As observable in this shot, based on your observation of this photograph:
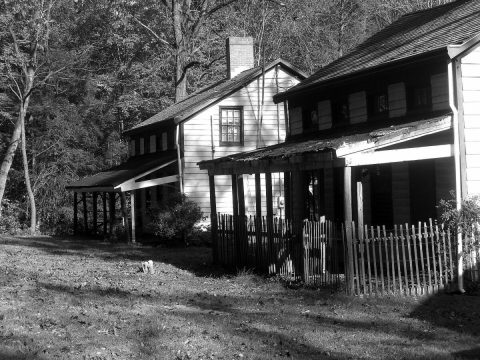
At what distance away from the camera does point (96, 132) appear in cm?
A: 4284

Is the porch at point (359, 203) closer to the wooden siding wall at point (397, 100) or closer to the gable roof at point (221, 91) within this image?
the wooden siding wall at point (397, 100)

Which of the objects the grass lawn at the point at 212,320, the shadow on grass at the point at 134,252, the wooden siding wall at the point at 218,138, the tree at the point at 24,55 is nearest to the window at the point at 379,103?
the grass lawn at the point at 212,320

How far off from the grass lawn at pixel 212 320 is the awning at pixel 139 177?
11.0 metres

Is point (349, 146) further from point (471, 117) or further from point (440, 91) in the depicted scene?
point (440, 91)

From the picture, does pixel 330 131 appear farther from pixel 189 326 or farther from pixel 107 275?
pixel 189 326

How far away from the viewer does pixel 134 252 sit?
25.6 m

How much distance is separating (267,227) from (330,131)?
5.17m

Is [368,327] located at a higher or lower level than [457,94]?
lower

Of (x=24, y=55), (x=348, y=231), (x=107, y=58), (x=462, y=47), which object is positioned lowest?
(x=348, y=231)

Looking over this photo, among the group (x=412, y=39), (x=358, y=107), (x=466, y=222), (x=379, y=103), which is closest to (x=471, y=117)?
(x=466, y=222)

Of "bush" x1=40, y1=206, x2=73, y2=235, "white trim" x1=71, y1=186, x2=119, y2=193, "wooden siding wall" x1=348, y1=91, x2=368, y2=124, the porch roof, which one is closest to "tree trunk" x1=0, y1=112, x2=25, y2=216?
"bush" x1=40, y1=206, x2=73, y2=235

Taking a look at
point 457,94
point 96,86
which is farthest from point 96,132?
point 457,94

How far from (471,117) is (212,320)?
7.11 m

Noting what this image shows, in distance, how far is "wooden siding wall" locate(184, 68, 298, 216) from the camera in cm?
3022
